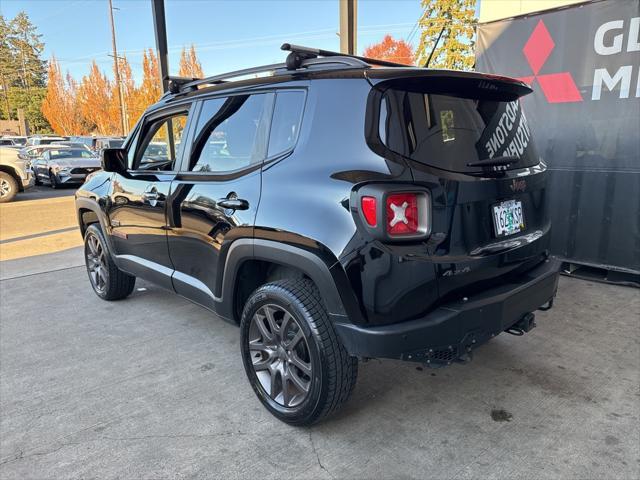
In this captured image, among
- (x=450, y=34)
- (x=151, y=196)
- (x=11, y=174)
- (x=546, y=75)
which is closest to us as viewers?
(x=151, y=196)

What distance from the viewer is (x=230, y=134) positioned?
2.96m

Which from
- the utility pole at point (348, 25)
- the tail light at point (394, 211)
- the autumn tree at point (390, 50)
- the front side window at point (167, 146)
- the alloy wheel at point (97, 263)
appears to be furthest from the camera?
the autumn tree at point (390, 50)

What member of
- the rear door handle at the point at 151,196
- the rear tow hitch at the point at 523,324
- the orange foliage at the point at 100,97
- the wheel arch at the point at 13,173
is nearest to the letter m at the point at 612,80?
the rear tow hitch at the point at 523,324

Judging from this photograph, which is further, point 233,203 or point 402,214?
point 233,203

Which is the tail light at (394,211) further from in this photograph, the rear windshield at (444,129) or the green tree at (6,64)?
the green tree at (6,64)

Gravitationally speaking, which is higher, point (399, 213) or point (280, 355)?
point (399, 213)

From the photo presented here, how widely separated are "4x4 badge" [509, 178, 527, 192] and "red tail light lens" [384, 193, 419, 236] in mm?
681

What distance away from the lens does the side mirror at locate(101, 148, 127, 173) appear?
13.1ft

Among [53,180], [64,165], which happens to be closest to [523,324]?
[64,165]

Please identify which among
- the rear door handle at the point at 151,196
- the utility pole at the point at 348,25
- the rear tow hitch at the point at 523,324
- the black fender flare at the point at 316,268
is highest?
the utility pole at the point at 348,25

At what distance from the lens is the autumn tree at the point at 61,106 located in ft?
134

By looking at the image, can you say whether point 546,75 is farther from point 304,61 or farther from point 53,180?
point 53,180

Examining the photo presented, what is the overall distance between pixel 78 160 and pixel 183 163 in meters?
15.3

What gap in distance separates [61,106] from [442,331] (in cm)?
4673
